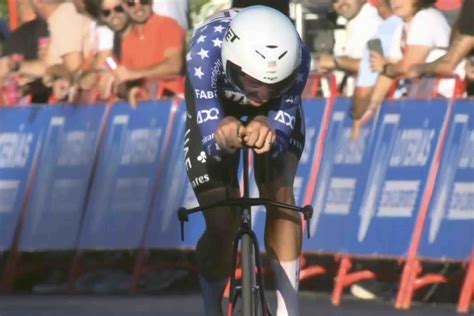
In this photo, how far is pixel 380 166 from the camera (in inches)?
510

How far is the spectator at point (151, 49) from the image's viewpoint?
14.5 m

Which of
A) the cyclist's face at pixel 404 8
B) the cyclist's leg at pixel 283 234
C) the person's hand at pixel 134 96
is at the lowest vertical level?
the person's hand at pixel 134 96

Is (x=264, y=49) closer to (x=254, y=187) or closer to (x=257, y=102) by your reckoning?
(x=257, y=102)

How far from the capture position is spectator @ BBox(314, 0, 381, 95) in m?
13.3

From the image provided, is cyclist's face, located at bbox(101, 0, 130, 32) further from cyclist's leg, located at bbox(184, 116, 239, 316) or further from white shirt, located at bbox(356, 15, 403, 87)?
cyclist's leg, located at bbox(184, 116, 239, 316)

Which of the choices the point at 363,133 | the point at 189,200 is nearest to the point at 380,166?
the point at 363,133

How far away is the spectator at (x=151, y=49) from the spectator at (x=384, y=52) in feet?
5.93

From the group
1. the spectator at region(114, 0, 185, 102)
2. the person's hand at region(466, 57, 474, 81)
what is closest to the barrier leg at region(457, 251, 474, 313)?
the person's hand at region(466, 57, 474, 81)

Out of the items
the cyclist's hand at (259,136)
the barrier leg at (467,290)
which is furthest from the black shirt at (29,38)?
the cyclist's hand at (259,136)

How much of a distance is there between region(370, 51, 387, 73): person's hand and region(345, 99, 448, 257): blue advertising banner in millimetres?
276

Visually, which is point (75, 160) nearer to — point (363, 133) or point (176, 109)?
point (176, 109)

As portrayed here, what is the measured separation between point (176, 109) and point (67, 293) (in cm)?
176

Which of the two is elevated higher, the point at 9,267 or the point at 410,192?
the point at 410,192

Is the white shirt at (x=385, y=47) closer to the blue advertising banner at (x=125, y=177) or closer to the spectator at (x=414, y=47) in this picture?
the spectator at (x=414, y=47)
